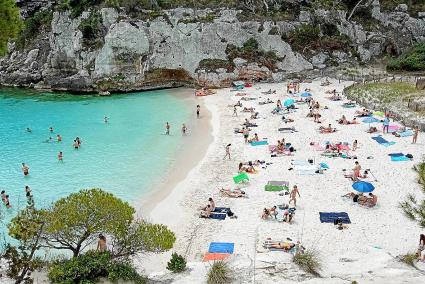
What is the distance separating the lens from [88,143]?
35.3m

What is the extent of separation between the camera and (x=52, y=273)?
13.5m

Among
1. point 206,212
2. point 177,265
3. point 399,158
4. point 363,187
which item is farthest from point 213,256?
point 399,158

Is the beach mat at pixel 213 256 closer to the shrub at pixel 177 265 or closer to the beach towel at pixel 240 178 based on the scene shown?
the shrub at pixel 177 265

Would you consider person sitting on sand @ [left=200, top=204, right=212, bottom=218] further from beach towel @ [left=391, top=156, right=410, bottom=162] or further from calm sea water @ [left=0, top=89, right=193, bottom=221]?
beach towel @ [left=391, top=156, right=410, bottom=162]

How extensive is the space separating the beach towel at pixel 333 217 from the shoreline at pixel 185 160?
8.25 meters

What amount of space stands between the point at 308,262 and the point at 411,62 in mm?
44101

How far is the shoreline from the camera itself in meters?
23.8

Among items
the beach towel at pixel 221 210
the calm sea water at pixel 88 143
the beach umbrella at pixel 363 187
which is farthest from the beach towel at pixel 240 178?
the beach umbrella at pixel 363 187

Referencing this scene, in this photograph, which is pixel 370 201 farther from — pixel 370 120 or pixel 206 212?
pixel 370 120

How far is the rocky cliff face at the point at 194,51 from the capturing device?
182 ft

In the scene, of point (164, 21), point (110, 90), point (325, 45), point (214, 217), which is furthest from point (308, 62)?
point (214, 217)

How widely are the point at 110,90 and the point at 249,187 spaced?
3664cm

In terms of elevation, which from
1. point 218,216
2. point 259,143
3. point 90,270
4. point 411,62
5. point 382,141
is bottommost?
point 218,216

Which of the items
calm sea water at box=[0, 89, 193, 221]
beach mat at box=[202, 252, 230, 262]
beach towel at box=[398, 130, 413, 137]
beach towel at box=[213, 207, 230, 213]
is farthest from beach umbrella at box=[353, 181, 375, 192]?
beach towel at box=[398, 130, 413, 137]
